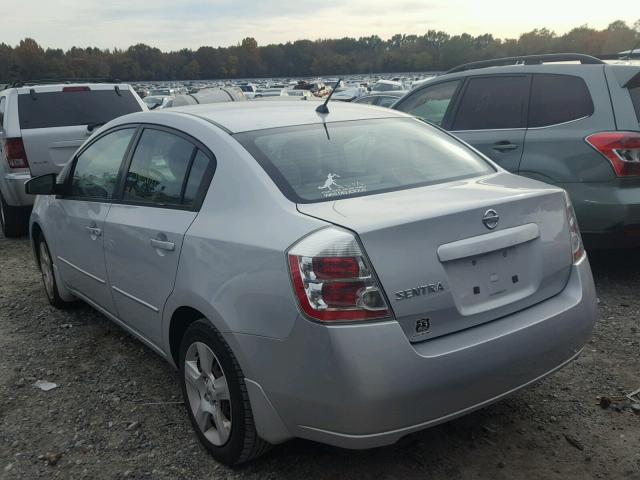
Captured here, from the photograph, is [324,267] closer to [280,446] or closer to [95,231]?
[280,446]

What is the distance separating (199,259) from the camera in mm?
2672

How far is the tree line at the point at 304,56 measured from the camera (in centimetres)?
8906

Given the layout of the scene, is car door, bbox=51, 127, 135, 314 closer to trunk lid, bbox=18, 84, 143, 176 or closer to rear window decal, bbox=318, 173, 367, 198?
rear window decal, bbox=318, 173, 367, 198

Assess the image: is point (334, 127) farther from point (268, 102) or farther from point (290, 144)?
point (268, 102)

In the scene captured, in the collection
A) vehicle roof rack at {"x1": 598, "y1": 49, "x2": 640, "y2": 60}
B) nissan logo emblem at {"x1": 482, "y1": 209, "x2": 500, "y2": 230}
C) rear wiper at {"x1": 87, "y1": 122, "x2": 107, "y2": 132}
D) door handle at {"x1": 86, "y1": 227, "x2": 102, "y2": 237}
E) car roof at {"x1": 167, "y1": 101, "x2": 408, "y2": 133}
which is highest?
A: vehicle roof rack at {"x1": 598, "y1": 49, "x2": 640, "y2": 60}

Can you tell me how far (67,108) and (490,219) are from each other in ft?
21.3

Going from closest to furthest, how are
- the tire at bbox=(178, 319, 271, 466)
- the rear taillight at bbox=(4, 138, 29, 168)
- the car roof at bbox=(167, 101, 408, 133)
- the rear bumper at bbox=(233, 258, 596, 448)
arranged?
the rear bumper at bbox=(233, 258, 596, 448), the tire at bbox=(178, 319, 271, 466), the car roof at bbox=(167, 101, 408, 133), the rear taillight at bbox=(4, 138, 29, 168)

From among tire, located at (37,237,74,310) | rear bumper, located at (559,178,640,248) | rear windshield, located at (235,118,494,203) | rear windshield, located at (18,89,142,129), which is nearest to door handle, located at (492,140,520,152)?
rear bumper, located at (559,178,640,248)

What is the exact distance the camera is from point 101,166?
3914 mm

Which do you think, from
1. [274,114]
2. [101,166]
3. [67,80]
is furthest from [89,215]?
[67,80]

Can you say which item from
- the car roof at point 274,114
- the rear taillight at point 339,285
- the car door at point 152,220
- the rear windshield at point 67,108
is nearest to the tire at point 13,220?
the rear windshield at point 67,108

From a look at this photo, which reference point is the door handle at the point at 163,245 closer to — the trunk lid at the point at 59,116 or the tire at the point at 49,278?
the tire at the point at 49,278

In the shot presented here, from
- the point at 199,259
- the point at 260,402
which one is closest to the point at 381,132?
the point at 199,259

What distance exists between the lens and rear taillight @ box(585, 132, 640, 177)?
175 inches
